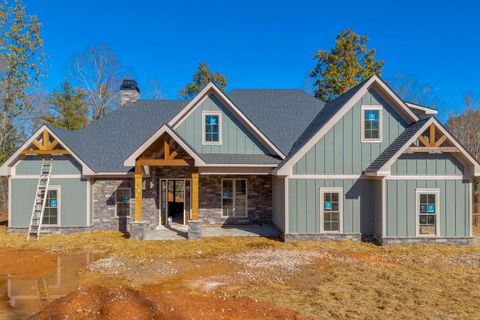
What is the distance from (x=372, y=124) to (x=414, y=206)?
3.53 m

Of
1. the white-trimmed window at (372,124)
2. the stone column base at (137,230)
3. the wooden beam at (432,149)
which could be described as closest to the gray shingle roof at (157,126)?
the stone column base at (137,230)

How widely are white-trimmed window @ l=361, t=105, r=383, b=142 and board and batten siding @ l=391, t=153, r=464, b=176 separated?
1392mm

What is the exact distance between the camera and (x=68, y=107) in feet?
107

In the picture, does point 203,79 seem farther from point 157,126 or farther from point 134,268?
point 134,268

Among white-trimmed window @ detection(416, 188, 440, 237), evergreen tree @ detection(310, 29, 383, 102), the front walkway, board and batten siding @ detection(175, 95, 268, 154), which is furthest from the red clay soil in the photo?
evergreen tree @ detection(310, 29, 383, 102)

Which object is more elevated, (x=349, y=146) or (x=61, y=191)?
(x=349, y=146)

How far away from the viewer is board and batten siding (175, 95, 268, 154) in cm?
1548

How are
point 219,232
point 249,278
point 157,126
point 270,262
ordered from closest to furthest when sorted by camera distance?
1. point 249,278
2. point 270,262
3. point 219,232
4. point 157,126

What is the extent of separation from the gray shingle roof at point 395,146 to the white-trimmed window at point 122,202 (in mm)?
10611

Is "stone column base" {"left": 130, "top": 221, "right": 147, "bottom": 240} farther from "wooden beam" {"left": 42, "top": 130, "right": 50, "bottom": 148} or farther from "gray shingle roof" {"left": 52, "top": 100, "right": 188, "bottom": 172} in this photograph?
"wooden beam" {"left": 42, "top": 130, "right": 50, "bottom": 148}

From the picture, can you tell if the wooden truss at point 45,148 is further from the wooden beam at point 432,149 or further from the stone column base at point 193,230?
the wooden beam at point 432,149

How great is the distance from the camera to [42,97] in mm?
30438

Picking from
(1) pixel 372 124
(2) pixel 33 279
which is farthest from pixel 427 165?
(2) pixel 33 279

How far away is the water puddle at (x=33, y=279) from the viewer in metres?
7.23
